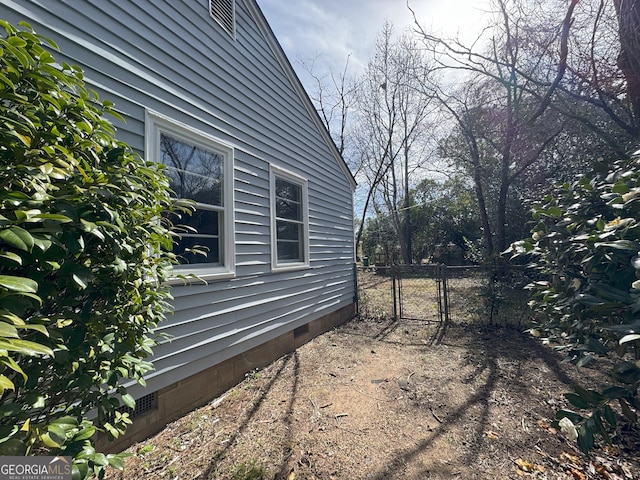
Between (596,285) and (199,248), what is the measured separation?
3.24m

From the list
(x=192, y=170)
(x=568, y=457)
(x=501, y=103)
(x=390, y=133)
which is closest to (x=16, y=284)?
(x=192, y=170)

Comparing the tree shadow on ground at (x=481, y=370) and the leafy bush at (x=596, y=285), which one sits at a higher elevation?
the leafy bush at (x=596, y=285)

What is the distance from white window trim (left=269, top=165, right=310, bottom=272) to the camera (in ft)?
13.4

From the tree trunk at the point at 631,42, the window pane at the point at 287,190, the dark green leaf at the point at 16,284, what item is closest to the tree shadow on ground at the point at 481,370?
the dark green leaf at the point at 16,284

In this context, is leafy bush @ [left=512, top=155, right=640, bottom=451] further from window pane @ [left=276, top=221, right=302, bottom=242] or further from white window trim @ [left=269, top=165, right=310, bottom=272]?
window pane @ [left=276, top=221, right=302, bottom=242]

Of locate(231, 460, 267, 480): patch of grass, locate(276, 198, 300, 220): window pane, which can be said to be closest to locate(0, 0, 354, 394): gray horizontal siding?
locate(276, 198, 300, 220): window pane

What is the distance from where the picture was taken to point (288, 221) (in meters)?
4.65

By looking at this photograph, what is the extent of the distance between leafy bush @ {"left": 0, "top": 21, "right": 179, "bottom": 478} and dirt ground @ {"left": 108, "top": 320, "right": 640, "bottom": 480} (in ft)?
3.93

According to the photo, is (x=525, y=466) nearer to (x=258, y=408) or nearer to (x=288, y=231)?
(x=258, y=408)

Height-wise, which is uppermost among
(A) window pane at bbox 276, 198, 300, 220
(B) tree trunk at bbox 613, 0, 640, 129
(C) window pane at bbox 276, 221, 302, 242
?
A: (B) tree trunk at bbox 613, 0, 640, 129

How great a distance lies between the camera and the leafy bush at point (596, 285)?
47.8 inches

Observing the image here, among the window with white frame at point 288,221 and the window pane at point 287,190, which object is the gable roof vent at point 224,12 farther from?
the window pane at point 287,190

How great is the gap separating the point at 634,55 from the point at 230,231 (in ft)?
17.1

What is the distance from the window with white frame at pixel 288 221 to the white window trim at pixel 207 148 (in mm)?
849
